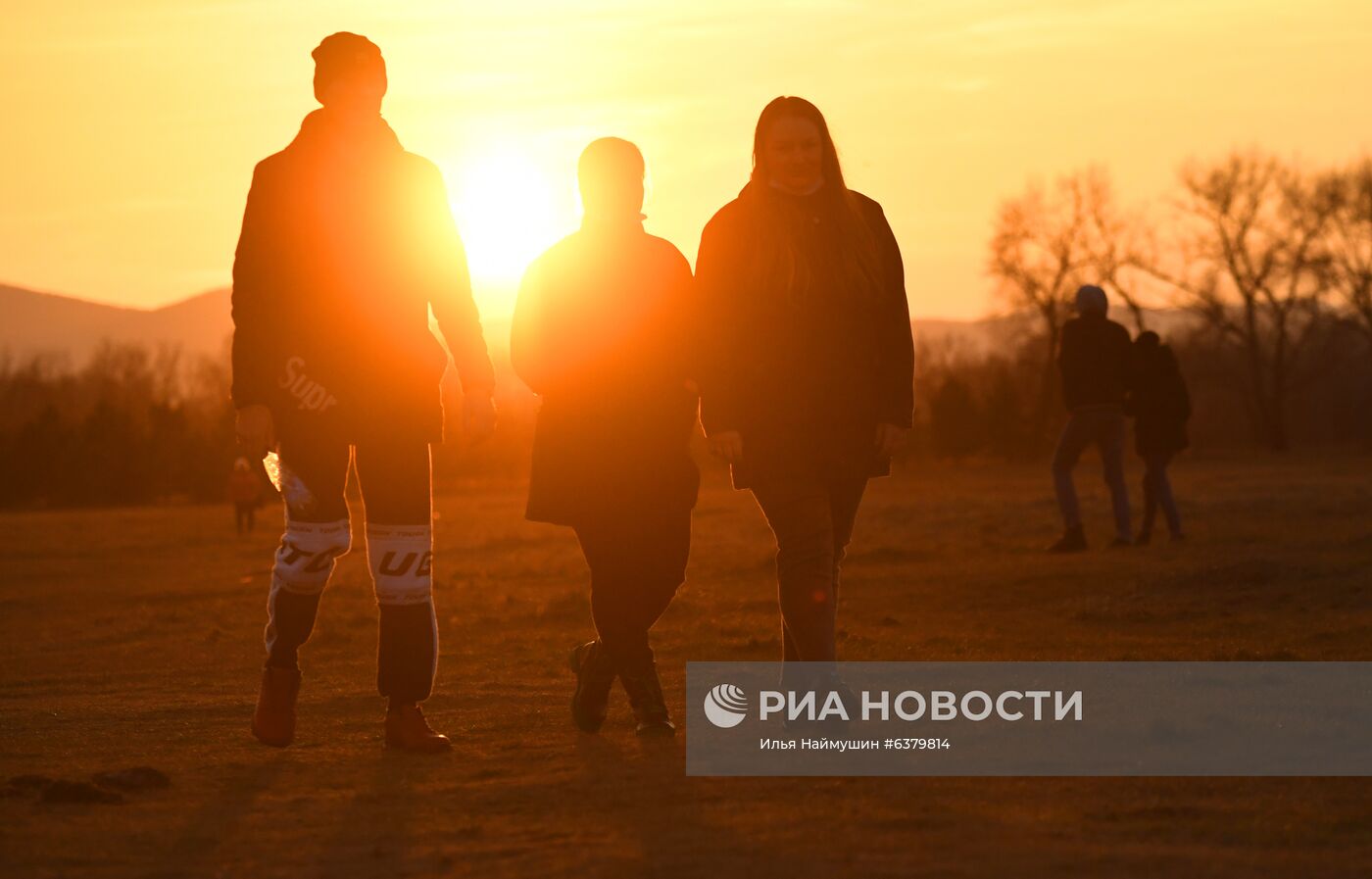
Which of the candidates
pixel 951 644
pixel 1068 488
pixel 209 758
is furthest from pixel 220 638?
pixel 1068 488

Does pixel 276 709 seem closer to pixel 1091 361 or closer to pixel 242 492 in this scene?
pixel 1091 361

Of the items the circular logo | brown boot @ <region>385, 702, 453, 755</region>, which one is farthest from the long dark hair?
brown boot @ <region>385, 702, 453, 755</region>

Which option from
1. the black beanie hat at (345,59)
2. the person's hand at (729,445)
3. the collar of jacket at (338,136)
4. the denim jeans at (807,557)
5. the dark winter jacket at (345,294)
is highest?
the black beanie hat at (345,59)

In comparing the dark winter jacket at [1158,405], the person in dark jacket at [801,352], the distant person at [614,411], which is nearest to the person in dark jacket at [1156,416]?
the dark winter jacket at [1158,405]

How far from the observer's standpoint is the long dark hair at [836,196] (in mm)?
6316

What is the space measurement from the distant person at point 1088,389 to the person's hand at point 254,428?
1064 cm

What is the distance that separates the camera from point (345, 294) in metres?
6.05

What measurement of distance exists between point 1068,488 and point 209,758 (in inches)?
437

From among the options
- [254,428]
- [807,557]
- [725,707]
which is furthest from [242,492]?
[807,557]

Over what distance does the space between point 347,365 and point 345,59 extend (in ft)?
3.35

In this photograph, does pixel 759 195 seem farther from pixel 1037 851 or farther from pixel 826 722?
pixel 1037 851

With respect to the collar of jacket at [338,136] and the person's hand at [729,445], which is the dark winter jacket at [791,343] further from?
the collar of jacket at [338,136]

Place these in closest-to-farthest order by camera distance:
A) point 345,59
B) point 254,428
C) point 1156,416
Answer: point 254,428, point 345,59, point 1156,416

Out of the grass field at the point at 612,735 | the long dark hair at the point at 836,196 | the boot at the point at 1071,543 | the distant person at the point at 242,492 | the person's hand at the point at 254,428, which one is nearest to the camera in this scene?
the grass field at the point at 612,735
